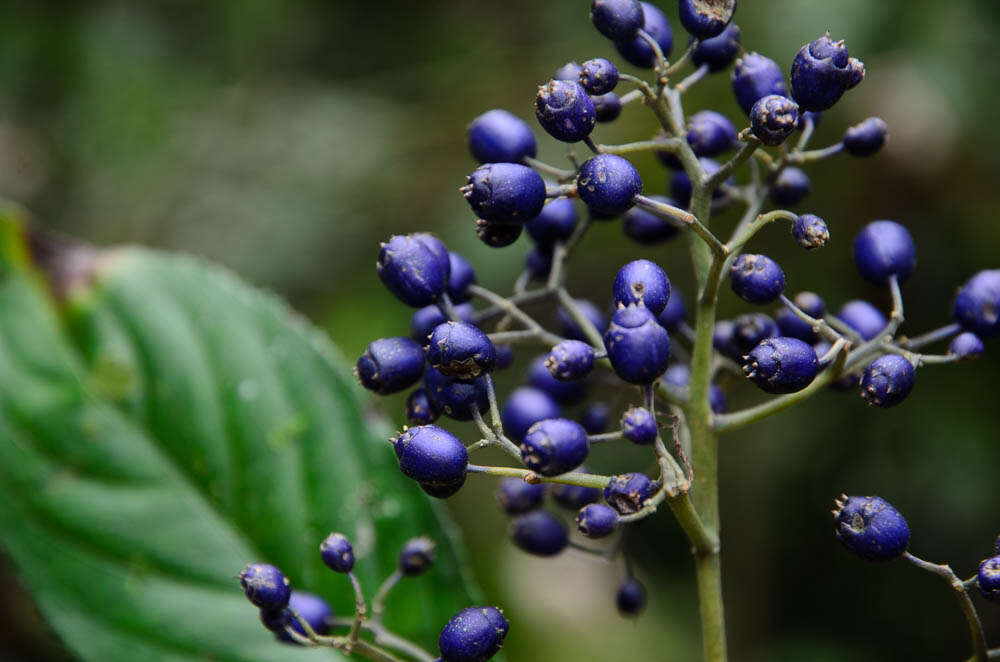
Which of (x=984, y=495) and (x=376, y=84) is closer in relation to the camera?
(x=984, y=495)

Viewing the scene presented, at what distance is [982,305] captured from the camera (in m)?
1.69

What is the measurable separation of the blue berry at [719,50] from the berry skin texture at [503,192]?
496 mm

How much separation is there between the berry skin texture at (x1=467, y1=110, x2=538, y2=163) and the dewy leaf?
0.75 metres

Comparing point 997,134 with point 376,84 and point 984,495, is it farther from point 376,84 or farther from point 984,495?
point 376,84

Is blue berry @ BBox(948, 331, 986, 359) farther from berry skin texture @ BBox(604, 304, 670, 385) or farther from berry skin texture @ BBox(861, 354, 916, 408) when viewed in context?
berry skin texture @ BBox(604, 304, 670, 385)

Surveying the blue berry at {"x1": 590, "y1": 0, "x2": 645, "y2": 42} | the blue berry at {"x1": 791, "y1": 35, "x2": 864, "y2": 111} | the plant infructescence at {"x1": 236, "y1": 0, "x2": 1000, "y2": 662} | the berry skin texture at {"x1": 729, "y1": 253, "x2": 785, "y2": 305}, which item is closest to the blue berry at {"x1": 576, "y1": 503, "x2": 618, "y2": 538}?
the plant infructescence at {"x1": 236, "y1": 0, "x2": 1000, "y2": 662}

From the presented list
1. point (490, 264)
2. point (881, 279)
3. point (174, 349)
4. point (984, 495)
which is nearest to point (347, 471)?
point (174, 349)

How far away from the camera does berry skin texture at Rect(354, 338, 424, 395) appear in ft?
5.03

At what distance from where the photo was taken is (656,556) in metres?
3.41

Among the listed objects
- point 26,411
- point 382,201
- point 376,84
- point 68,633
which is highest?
point 376,84

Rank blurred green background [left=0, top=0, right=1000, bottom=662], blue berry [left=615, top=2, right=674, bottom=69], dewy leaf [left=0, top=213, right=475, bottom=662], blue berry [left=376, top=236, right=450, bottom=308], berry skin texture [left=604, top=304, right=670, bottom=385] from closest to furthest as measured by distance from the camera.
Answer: berry skin texture [left=604, top=304, right=670, bottom=385]
blue berry [left=376, top=236, right=450, bottom=308]
blue berry [left=615, top=2, right=674, bottom=69]
dewy leaf [left=0, top=213, right=475, bottom=662]
blurred green background [left=0, top=0, right=1000, bottom=662]

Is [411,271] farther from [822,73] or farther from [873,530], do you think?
[873,530]

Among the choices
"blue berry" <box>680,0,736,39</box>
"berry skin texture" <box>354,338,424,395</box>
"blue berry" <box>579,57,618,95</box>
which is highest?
"blue berry" <box>680,0,736,39</box>

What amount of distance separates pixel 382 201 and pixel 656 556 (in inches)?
68.1
